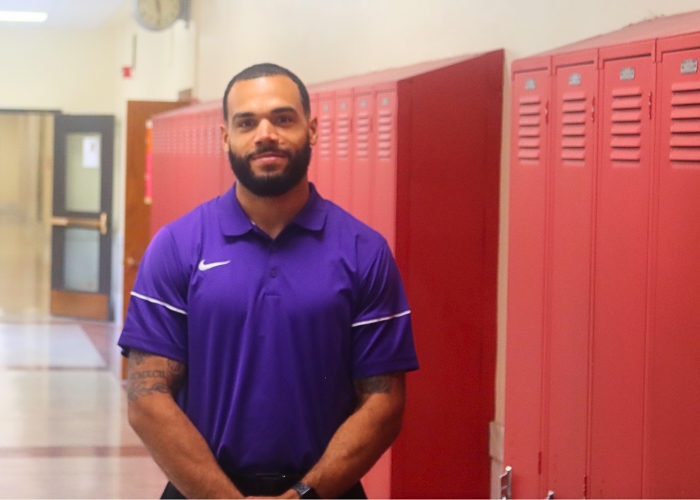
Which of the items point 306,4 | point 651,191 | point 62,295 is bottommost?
point 62,295

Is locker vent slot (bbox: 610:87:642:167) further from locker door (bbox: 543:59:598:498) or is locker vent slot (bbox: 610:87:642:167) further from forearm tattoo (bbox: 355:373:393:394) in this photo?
forearm tattoo (bbox: 355:373:393:394)

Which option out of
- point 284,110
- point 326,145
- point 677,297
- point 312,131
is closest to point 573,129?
point 677,297

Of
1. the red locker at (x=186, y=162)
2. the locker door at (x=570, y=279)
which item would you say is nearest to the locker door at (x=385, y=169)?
the locker door at (x=570, y=279)

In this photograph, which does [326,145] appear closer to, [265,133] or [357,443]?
[265,133]

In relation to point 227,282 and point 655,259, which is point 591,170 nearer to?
point 655,259

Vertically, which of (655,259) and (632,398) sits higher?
(655,259)

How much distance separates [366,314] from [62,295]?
29.8 ft

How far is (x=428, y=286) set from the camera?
3.41 m

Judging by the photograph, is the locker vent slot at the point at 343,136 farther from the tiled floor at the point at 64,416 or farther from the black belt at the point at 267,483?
the black belt at the point at 267,483

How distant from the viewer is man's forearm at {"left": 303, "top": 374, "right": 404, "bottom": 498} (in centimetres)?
187

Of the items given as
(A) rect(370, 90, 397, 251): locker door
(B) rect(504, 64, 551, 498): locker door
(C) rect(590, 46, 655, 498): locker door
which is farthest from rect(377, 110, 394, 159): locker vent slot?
(C) rect(590, 46, 655, 498): locker door

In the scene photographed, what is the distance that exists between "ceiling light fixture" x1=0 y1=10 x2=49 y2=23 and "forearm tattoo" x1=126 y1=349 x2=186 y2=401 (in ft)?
28.8

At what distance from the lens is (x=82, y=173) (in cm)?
1089

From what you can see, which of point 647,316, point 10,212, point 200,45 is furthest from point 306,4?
point 10,212
